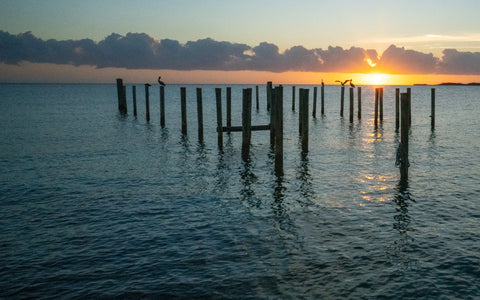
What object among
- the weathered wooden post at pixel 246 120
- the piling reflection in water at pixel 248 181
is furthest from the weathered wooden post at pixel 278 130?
the weathered wooden post at pixel 246 120

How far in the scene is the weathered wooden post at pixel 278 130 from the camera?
13749 mm

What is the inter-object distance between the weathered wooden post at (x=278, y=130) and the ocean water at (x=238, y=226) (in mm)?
522

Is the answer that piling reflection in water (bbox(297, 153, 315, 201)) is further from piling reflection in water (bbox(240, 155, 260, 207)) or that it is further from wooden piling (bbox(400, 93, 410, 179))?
wooden piling (bbox(400, 93, 410, 179))

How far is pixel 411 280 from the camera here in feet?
22.1

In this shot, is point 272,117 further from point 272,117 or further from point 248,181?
point 248,181

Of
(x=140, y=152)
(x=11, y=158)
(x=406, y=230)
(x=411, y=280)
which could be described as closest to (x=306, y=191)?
(x=406, y=230)

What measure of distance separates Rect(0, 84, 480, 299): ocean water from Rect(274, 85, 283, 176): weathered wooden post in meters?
0.52

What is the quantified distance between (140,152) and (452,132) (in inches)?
783

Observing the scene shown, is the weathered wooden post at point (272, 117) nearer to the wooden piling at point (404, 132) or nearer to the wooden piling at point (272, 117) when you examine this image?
the wooden piling at point (272, 117)

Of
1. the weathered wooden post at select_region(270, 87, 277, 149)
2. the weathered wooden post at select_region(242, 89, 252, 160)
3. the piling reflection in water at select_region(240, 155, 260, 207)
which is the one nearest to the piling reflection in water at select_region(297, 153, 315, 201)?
the piling reflection in water at select_region(240, 155, 260, 207)

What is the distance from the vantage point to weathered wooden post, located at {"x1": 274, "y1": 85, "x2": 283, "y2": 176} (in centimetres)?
1375

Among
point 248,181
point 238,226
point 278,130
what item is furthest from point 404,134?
point 238,226

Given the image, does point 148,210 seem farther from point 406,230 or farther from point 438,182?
point 438,182

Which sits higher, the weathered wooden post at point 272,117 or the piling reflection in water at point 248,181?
the weathered wooden post at point 272,117
